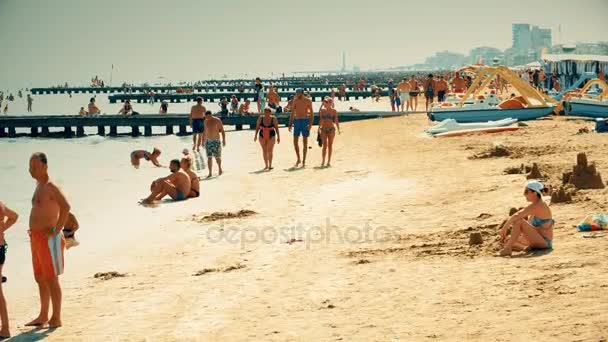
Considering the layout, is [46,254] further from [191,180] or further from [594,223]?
[191,180]

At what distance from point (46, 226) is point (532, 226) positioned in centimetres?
462

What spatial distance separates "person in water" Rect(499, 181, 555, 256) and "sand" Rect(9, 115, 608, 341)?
0.18 metres

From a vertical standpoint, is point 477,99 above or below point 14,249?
above

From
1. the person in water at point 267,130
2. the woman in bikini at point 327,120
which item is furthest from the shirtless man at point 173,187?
the woman in bikini at point 327,120

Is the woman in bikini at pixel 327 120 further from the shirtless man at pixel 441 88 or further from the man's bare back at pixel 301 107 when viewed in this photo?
the shirtless man at pixel 441 88

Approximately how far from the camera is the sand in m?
6.00

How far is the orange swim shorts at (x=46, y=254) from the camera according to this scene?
6488 mm

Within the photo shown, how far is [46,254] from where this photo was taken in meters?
A: 6.49

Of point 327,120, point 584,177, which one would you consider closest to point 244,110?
point 327,120

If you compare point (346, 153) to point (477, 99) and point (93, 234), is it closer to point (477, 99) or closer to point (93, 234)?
point (477, 99)

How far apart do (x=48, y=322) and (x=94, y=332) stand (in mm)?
532

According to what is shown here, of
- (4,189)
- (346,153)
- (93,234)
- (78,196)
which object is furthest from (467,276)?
(4,189)

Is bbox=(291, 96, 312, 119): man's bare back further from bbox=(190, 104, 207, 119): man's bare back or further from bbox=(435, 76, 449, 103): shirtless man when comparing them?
bbox=(435, 76, 449, 103): shirtless man

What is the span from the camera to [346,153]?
2048 centimetres
